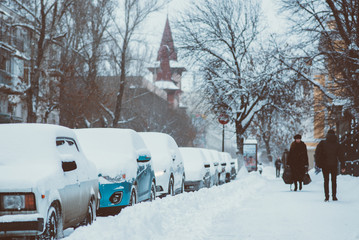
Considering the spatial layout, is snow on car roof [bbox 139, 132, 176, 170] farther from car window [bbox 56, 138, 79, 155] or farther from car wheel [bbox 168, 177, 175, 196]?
car window [bbox 56, 138, 79, 155]

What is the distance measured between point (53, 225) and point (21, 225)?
512mm

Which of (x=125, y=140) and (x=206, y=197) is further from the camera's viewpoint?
(x=206, y=197)

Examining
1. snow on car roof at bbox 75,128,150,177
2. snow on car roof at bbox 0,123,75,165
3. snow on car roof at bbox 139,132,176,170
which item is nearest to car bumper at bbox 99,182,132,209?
snow on car roof at bbox 75,128,150,177

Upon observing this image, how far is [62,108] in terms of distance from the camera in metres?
38.7

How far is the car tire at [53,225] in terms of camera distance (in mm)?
6985

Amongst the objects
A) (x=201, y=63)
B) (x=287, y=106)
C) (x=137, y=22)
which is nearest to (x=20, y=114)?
(x=137, y=22)

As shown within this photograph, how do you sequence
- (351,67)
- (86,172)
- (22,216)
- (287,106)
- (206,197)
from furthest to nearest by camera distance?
(287,106), (351,67), (206,197), (86,172), (22,216)

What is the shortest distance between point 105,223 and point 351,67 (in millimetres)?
18824

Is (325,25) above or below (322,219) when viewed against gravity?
above

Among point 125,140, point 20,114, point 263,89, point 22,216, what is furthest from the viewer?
point 20,114

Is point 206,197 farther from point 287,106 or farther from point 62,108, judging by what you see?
Answer: point 62,108

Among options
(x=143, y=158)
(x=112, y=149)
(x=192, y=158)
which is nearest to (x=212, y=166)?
(x=192, y=158)

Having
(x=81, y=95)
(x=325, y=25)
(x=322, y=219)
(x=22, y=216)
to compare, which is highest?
(x=325, y=25)

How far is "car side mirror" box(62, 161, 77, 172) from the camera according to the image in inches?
311
